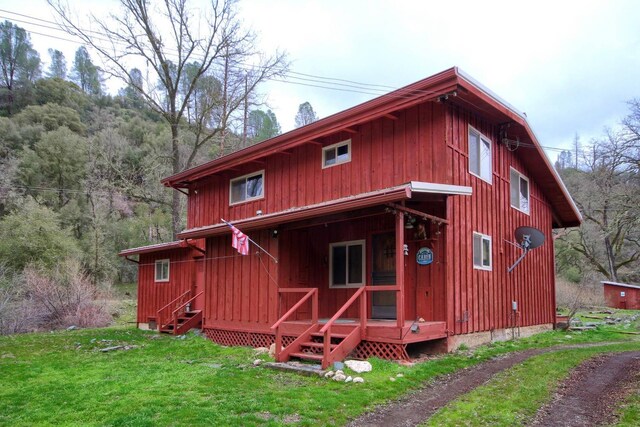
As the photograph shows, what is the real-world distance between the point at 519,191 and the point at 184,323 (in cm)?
1046

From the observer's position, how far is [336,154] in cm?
1132

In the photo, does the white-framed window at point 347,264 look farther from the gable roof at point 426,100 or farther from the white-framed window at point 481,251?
the gable roof at point 426,100

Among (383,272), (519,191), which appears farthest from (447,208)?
(519,191)

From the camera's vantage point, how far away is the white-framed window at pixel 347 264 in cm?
1096

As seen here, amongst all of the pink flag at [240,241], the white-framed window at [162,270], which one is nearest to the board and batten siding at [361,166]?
the pink flag at [240,241]

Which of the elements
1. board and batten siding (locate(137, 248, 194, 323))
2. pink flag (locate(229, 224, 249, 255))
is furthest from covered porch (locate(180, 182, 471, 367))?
board and batten siding (locate(137, 248, 194, 323))

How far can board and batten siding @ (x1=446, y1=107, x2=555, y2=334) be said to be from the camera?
963 centimetres

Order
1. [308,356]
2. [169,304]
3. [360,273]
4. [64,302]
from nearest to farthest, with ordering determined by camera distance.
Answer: [308,356]
[360,273]
[169,304]
[64,302]

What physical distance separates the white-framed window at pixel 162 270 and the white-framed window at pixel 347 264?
8128 mm

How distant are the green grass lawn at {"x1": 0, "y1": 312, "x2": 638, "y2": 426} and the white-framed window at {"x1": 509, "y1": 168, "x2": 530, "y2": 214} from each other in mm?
3763

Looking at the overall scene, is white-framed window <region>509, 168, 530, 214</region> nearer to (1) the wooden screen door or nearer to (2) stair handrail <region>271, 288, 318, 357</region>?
(1) the wooden screen door

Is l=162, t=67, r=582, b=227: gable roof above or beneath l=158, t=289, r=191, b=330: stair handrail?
above

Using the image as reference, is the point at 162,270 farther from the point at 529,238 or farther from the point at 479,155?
the point at 529,238

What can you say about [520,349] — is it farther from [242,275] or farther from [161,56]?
[161,56]
